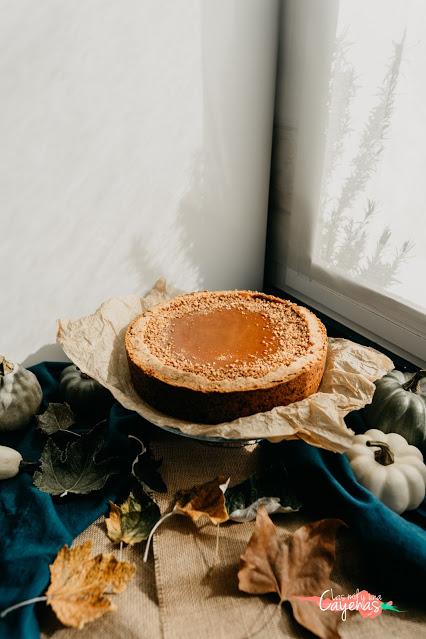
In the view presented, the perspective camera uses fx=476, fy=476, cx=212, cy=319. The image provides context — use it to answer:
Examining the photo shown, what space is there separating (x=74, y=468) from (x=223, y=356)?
0.32 metres

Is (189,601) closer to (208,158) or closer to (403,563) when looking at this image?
(403,563)

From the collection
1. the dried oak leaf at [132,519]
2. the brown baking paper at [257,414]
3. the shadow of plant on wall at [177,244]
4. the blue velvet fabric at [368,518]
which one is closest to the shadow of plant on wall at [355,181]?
the brown baking paper at [257,414]

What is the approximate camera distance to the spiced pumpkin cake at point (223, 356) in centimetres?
79

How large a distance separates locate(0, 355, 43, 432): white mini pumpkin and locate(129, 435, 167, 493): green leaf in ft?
0.76

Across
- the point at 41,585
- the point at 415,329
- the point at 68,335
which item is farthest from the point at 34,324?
the point at 415,329

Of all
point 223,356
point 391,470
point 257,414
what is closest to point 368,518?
point 391,470

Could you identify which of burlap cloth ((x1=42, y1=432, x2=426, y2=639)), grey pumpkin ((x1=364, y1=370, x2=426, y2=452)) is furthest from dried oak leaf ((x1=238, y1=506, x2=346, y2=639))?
grey pumpkin ((x1=364, y1=370, x2=426, y2=452))

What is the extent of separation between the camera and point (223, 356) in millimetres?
858

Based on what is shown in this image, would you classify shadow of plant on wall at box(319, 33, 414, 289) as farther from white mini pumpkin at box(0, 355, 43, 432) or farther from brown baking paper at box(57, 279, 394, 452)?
white mini pumpkin at box(0, 355, 43, 432)

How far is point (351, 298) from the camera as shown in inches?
43.2

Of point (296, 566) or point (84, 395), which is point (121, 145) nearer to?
point (84, 395)

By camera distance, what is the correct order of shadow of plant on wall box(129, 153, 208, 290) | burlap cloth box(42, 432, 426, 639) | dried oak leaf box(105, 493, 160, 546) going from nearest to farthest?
burlap cloth box(42, 432, 426, 639) → dried oak leaf box(105, 493, 160, 546) → shadow of plant on wall box(129, 153, 208, 290)

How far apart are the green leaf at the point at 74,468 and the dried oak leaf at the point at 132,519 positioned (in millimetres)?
57

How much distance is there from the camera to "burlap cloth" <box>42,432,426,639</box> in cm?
61
